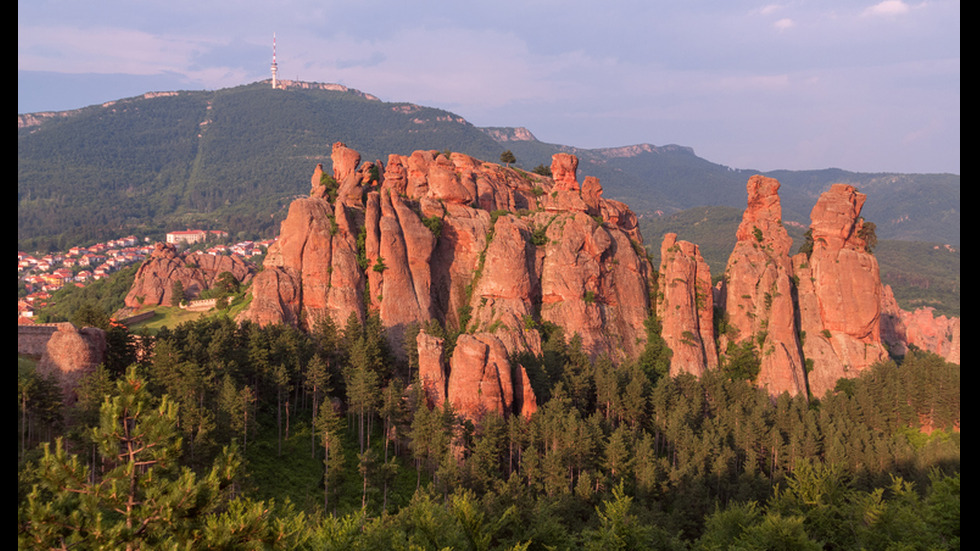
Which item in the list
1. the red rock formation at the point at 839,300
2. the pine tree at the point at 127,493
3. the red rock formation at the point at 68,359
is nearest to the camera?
the pine tree at the point at 127,493

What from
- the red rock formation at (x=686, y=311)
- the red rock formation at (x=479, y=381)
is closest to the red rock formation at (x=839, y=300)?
the red rock formation at (x=686, y=311)

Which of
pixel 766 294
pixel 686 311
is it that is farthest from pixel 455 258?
pixel 766 294

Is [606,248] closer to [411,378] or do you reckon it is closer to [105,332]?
[411,378]

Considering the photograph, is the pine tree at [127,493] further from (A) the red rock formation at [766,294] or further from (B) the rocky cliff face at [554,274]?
(A) the red rock formation at [766,294]

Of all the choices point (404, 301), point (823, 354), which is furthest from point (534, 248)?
point (823, 354)

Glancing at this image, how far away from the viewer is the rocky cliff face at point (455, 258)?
66.9 metres

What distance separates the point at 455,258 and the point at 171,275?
46.7 m

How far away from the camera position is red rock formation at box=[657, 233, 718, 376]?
74500 mm

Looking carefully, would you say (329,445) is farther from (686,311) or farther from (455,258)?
(686,311)

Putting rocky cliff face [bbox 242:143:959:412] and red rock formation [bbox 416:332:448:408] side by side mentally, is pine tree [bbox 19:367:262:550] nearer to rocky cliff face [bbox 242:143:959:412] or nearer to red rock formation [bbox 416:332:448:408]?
red rock formation [bbox 416:332:448:408]

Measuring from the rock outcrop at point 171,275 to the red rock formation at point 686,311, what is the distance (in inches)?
2471

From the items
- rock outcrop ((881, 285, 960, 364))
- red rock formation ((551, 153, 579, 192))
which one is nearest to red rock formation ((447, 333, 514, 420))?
red rock formation ((551, 153, 579, 192))

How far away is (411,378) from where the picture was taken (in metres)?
63.6

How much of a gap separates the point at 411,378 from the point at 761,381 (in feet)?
145
